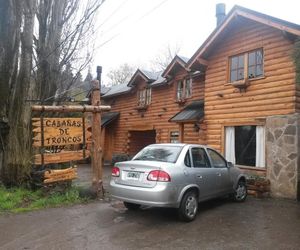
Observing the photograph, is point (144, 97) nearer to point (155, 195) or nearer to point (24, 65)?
point (24, 65)

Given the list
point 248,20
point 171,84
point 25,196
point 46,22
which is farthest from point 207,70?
point 25,196

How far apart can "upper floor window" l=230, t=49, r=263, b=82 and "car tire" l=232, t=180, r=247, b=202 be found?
177 inches

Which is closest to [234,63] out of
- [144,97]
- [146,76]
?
[146,76]

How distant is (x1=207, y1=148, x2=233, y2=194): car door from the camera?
28.6 feet

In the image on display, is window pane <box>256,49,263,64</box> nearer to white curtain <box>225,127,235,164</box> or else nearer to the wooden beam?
white curtain <box>225,127,235,164</box>

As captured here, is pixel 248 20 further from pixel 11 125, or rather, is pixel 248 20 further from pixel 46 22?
pixel 11 125

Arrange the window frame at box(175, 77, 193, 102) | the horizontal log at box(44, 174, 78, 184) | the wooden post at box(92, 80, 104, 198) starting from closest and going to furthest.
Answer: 1. the horizontal log at box(44, 174, 78, 184)
2. the wooden post at box(92, 80, 104, 198)
3. the window frame at box(175, 77, 193, 102)

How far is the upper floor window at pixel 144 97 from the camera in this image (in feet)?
70.7

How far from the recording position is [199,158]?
8.38 meters

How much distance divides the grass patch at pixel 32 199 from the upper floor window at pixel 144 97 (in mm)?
12107

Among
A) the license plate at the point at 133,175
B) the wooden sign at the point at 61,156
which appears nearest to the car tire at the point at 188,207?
the license plate at the point at 133,175

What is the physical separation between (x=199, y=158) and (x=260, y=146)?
4625 mm

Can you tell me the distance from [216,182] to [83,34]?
8.67 meters

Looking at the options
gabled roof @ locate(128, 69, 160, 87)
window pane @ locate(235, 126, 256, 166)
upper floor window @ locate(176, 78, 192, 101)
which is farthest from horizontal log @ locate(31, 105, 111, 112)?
gabled roof @ locate(128, 69, 160, 87)
